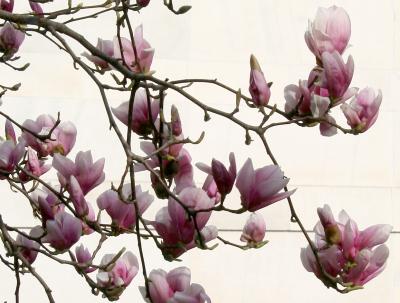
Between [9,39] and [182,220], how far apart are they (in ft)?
0.94

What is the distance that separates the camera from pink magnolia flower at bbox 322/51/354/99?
51 centimetres

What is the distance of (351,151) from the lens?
201 centimetres

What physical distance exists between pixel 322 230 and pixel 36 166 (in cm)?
26

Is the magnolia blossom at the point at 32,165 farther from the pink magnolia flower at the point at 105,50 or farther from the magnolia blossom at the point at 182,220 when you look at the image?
the magnolia blossom at the point at 182,220

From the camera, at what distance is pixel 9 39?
2.37 feet

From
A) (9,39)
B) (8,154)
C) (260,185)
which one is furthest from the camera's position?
(9,39)

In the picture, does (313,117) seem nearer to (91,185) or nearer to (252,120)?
(91,185)

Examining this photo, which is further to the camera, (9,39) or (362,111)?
(9,39)

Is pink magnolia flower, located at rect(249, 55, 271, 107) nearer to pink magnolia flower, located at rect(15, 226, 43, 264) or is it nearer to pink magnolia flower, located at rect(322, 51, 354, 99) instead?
pink magnolia flower, located at rect(322, 51, 354, 99)

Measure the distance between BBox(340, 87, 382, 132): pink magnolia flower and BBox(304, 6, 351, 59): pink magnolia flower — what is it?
0.12 feet

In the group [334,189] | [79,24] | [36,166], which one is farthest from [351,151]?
[36,166]

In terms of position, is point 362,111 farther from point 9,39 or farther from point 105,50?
point 9,39

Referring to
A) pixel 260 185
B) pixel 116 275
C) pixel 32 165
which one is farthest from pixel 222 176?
pixel 32 165

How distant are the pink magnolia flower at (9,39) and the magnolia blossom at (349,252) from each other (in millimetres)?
317
